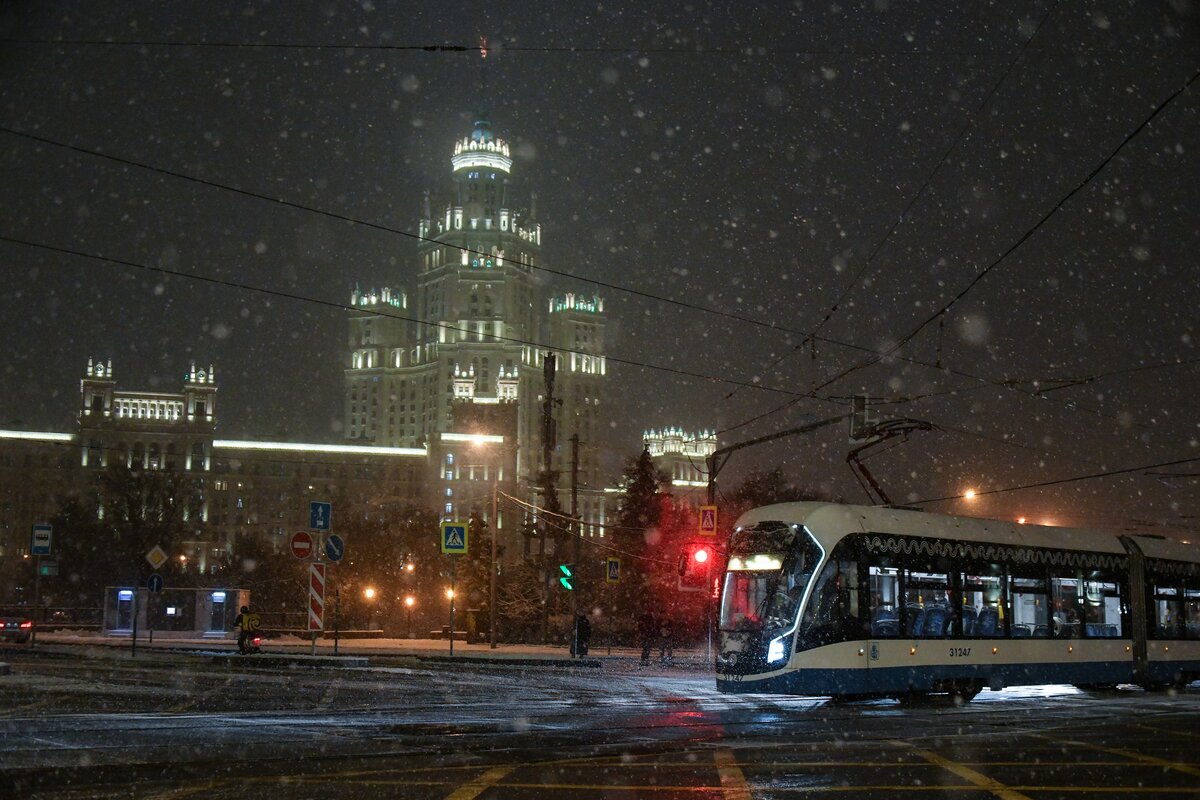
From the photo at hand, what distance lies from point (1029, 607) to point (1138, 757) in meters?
11.0

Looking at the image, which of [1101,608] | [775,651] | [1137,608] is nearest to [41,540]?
[775,651]

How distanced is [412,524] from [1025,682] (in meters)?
71.9

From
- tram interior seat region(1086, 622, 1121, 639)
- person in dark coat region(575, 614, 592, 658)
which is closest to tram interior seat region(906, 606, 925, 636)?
tram interior seat region(1086, 622, 1121, 639)

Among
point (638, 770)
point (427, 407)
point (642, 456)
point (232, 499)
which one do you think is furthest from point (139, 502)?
point (427, 407)

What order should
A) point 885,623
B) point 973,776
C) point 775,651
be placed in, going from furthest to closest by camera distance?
point 885,623 < point 775,651 < point 973,776

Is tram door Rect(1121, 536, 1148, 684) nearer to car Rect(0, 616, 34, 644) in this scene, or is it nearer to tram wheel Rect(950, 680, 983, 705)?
tram wheel Rect(950, 680, 983, 705)

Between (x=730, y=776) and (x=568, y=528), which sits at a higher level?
(x=568, y=528)

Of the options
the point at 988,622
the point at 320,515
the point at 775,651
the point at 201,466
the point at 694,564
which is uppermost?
the point at 201,466

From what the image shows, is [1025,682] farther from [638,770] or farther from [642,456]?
[642,456]

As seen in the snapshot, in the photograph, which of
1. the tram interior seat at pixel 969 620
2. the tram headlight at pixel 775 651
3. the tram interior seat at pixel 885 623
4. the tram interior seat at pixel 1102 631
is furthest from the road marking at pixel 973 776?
the tram interior seat at pixel 1102 631

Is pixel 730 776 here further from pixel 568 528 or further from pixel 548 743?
pixel 568 528

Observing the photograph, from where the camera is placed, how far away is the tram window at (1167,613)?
27500mm

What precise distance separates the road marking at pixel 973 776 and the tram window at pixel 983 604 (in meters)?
9.47

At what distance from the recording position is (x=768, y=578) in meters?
21.5
